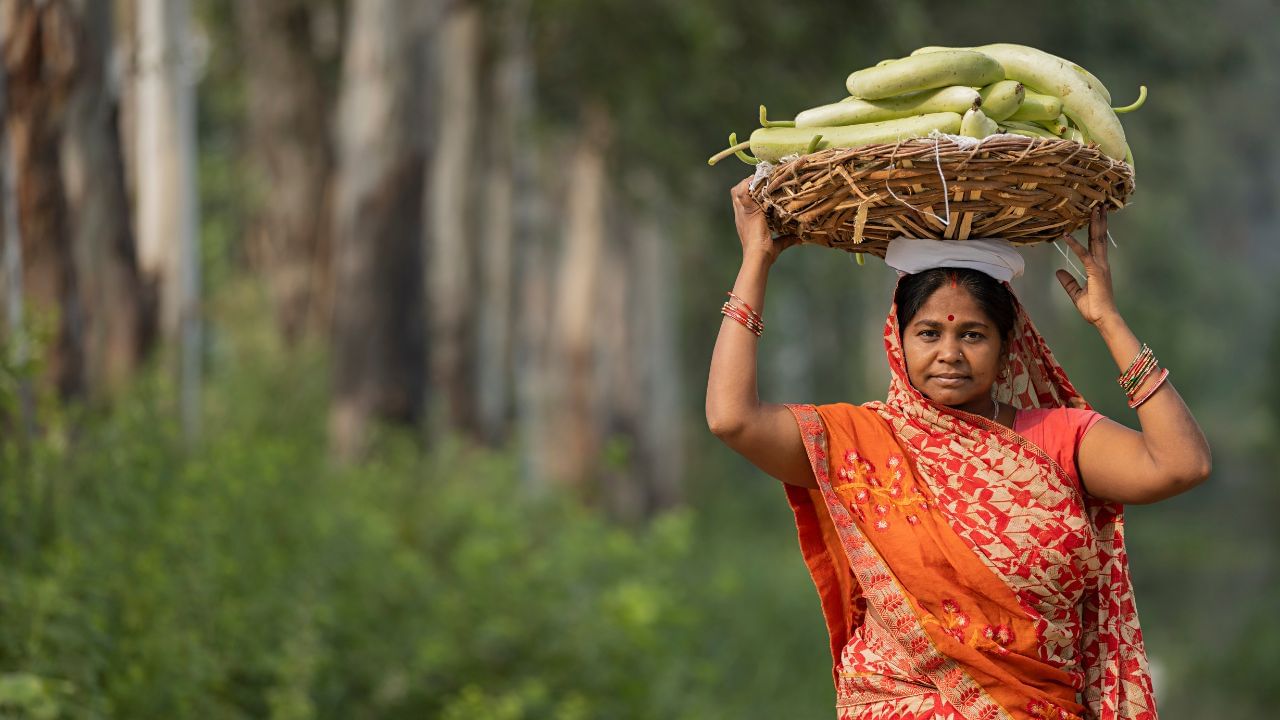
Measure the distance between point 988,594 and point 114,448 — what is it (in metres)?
4.35

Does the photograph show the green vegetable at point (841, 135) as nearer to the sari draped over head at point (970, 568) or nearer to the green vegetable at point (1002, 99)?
the green vegetable at point (1002, 99)

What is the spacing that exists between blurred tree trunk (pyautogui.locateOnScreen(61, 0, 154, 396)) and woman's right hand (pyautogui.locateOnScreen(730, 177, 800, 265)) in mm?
4951

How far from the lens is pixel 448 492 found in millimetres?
12328

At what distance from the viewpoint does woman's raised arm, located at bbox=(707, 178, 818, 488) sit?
13.0ft

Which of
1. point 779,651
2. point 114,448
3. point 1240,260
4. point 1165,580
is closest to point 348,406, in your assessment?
point 779,651

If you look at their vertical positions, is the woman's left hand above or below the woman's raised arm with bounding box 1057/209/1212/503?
above

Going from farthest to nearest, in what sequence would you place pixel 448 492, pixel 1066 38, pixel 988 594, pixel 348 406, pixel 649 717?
pixel 1066 38, pixel 348 406, pixel 448 492, pixel 649 717, pixel 988 594

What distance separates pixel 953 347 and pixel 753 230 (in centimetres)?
53

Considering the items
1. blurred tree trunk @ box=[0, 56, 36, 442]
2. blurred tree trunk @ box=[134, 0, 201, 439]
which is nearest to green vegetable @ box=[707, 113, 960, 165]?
blurred tree trunk @ box=[0, 56, 36, 442]

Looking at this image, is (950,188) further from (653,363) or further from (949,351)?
(653,363)

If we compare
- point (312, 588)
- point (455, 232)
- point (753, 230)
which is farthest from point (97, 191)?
point (455, 232)

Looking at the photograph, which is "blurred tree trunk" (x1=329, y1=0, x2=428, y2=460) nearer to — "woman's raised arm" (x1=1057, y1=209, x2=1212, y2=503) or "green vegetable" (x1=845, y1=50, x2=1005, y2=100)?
"green vegetable" (x1=845, y1=50, x2=1005, y2=100)

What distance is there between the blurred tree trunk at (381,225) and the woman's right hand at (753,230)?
10.0 m

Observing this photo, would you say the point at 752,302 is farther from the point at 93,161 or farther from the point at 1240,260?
the point at 1240,260
